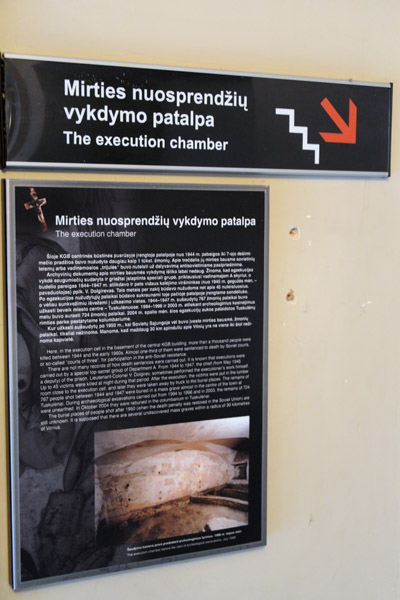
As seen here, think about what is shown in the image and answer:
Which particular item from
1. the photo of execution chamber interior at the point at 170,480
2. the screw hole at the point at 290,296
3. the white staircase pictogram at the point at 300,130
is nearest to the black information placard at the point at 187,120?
the white staircase pictogram at the point at 300,130

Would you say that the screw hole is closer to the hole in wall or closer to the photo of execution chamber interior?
the hole in wall

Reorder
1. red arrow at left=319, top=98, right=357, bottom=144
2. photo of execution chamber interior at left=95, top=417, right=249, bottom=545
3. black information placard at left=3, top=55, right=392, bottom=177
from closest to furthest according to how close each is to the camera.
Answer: black information placard at left=3, top=55, right=392, bottom=177 → photo of execution chamber interior at left=95, top=417, right=249, bottom=545 → red arrow at left=319, top=98, right=357, bottom=144

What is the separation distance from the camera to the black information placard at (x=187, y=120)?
1438mm

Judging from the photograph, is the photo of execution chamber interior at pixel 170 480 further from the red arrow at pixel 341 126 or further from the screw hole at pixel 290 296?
the red arrow at pixel 341 126

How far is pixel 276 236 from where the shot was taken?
171 cm

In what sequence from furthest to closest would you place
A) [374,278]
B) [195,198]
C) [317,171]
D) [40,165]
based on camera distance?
[374,278] → [317,171] → [195,198] → [40,165]

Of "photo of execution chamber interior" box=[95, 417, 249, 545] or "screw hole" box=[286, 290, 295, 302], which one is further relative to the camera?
"screw hole" box=[286, 290, 295, 302]

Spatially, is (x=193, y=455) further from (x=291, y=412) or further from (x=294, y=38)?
(x=294, y=38)

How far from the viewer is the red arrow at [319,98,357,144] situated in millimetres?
1694

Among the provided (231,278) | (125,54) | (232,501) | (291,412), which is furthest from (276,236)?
(232,501)

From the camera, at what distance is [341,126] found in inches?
67.4

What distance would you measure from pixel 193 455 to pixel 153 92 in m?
0.88

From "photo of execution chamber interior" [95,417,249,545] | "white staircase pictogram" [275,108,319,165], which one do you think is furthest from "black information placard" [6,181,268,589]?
"white staircase pictogram" [275,108,319,165]

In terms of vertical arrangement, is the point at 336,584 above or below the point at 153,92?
below
